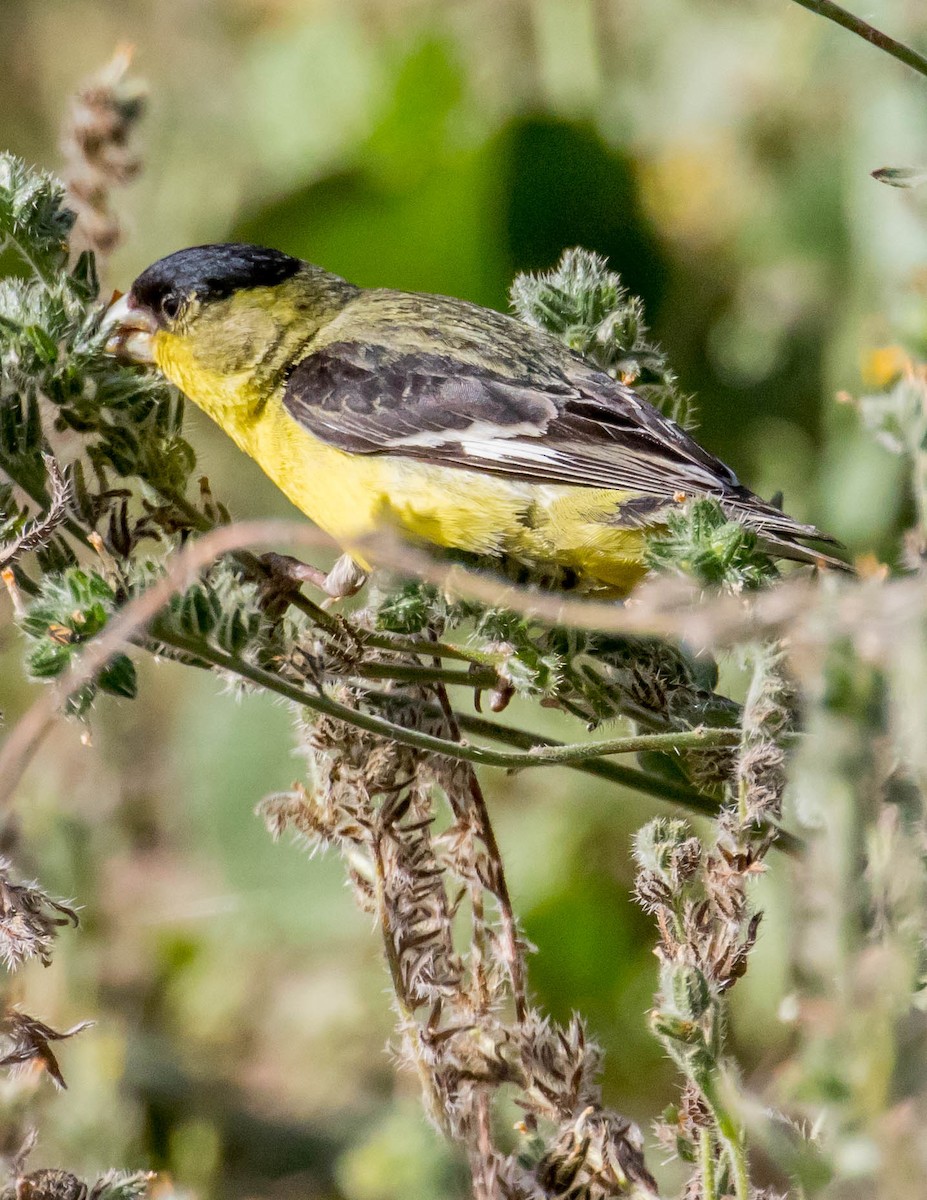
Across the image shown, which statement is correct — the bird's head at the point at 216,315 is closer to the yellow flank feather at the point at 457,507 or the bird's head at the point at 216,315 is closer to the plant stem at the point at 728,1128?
the yellow flank feather at the point at 457,507

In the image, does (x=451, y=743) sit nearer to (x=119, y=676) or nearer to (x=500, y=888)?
(x=500, y=888)

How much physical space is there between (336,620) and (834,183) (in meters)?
3.73

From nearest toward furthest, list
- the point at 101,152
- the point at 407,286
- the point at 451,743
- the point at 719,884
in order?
the point at 719,884
the point at 451,743
the point at 101,152
the point at 407,286

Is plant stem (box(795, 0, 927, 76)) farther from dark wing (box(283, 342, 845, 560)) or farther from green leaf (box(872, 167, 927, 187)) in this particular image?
dark wing (box(283, 342, 845, 560))

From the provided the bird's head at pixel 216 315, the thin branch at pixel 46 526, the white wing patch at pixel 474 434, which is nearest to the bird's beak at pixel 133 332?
the bird's head at pixel 216 315

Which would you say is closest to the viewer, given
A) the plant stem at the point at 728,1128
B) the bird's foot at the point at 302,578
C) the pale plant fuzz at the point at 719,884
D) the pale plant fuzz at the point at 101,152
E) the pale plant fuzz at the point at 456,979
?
the plant stem at the point at 728,1128

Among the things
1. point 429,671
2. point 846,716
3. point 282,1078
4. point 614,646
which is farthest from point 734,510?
point 282,1078

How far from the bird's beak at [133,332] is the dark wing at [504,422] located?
353 millimetres

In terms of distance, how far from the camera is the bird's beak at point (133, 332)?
3.44 metres

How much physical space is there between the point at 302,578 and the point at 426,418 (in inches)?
28.8

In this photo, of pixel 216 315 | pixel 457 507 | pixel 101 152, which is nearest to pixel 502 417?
pixel 457 507

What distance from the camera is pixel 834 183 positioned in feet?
17.5

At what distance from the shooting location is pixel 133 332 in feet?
11.6

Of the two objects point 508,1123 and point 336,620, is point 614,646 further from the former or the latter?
point 508,1123
